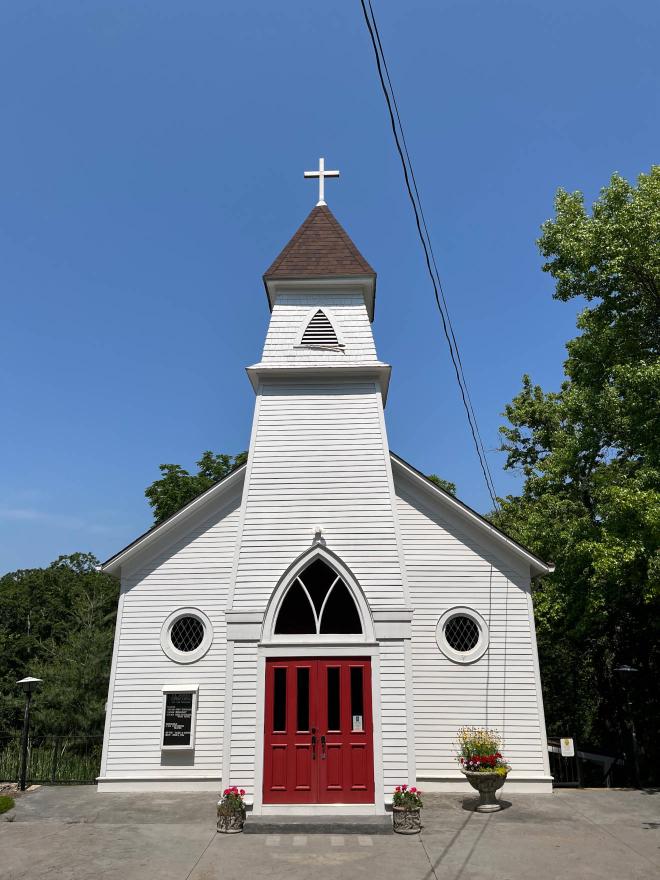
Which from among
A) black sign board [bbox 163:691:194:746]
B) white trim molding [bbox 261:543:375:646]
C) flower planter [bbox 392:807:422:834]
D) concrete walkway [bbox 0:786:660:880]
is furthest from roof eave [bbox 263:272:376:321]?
concrete walkway [bbox 0:786:660:880]

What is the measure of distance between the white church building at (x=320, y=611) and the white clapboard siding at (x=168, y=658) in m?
0.03

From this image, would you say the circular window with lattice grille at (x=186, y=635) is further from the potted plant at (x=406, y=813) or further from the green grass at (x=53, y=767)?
the potted plant at (x=406, y=813)

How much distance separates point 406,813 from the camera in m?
9.95

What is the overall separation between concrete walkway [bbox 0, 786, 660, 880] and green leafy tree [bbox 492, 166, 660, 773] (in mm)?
5455

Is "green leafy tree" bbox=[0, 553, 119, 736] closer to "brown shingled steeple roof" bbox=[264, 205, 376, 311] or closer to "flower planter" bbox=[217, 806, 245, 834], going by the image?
"flower planter" bbox=[217, 806, 245, 834]

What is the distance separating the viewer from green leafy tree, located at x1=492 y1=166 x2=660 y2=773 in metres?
14.7

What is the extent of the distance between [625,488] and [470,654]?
17.1ft

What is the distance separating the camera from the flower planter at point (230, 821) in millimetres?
9984

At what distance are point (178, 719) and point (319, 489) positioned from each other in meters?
6.20

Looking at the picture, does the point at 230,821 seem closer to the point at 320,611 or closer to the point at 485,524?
the point at 320,611

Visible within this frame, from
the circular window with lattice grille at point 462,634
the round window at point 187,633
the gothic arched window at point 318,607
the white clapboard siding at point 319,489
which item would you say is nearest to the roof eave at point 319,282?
the white clapboard siding at point 319,489

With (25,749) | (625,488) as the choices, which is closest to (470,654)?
(625,488)

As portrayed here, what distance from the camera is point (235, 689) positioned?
1120 centimetres

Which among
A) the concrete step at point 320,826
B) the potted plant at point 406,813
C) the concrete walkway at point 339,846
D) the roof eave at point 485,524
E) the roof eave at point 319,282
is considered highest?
the roof eave at point 319,282
